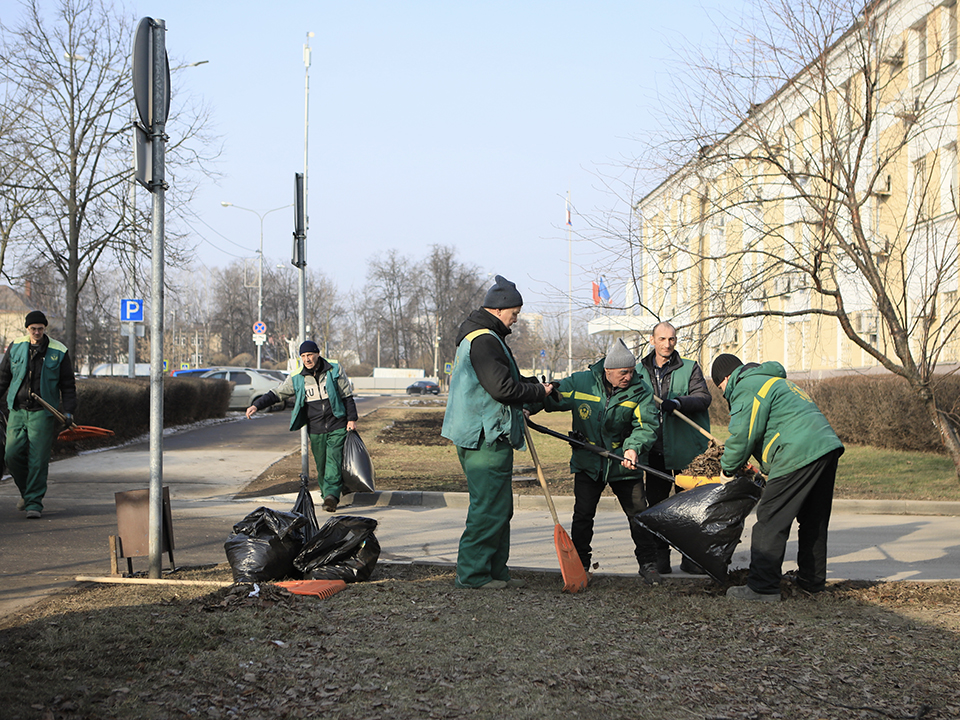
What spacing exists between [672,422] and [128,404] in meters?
13.4

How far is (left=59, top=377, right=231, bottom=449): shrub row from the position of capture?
15320mm

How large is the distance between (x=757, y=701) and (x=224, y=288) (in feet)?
280

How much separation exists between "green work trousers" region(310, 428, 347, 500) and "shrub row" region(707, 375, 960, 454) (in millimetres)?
10354

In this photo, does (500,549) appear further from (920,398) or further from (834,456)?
(920,398)

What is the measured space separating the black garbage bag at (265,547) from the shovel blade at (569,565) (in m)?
1.67

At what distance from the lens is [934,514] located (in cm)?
1037

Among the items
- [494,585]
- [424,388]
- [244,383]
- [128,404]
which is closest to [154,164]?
[494,585]

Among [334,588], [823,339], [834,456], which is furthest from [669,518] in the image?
[823,339]

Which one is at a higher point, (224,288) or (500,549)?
(224,288)

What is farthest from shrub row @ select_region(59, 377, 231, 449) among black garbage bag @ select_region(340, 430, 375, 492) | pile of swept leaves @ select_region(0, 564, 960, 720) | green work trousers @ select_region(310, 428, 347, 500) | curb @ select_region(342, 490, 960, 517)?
pile of swept leaves @ select_region(0, 564, 960, 720)

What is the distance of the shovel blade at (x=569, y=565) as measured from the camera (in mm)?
5562

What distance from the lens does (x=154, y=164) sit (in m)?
5.41

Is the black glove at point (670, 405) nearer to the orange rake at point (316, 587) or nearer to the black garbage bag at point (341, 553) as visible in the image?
the black garbage bag at point (341, 553)

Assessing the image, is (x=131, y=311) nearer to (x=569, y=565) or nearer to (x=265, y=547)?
(x=265, y=547)
